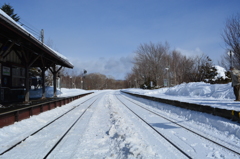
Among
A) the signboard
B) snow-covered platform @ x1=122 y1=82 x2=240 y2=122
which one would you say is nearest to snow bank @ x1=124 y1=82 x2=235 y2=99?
snow-covered platform @ x1=122 y1=82 x2=240 y2=122

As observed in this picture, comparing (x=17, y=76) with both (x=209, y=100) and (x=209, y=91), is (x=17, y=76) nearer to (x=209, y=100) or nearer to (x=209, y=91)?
(x=209, y=100)

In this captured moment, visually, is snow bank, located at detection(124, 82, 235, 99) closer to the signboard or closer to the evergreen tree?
the signboard

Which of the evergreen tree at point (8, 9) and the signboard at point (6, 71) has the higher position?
the evergreen tree at point (8, 9)

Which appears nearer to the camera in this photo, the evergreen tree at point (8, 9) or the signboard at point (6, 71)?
the signboard at point (6, 71)

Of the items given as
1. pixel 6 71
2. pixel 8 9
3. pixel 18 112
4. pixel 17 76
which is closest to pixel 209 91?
pixel 18 112

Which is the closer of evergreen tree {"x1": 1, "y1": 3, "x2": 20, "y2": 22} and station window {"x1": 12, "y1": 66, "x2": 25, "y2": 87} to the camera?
station window {"x1": 12, "y1": 66, "x2": 25, "y2": 87}

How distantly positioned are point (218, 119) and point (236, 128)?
1.37 metres

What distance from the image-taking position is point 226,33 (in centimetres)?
1778

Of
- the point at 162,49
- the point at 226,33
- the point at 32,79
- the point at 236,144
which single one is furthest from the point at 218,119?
the point at 162,49

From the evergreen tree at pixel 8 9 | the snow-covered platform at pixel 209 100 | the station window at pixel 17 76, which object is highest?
the evergreen tree at pixel 8 9

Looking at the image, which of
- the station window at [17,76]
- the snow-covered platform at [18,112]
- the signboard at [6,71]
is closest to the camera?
the snow-covered platform at [18,112]

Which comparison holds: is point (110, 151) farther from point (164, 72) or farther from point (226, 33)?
point (164, 72)

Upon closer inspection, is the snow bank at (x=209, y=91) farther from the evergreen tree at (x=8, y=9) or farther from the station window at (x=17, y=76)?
the evergreen tree at (x=8, y=9)

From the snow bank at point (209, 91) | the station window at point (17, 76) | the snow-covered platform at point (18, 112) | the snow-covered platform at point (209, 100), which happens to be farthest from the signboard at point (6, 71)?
the snow bank at point (209, 91)
